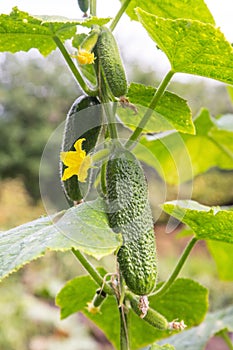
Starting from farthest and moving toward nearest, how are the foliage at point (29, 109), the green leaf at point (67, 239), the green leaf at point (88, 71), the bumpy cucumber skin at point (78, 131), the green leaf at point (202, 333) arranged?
the foliage at point (29, 109)
the green leaf at point (202, 333)
the green leaf at point (88, 71)
the bumpy cucumber skin at point (78, 131)
the green leaf at point (67, 239)

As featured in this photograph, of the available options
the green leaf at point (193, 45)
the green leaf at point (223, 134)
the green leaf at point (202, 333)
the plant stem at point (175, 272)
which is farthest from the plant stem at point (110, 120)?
the green leaf at point (223, 134)

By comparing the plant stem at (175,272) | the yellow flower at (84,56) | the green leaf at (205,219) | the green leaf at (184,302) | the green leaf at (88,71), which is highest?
the yellow flower at (84,56)

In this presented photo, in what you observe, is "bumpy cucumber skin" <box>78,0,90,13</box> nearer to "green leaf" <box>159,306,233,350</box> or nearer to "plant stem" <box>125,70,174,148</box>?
"plant stem" <box>125,70,174,148</box>

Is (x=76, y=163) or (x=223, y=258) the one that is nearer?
(x=76, y=163)

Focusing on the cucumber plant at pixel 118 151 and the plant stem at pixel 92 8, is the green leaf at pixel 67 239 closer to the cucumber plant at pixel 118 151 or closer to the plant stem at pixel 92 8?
the cucumber plant at pixel 118 151

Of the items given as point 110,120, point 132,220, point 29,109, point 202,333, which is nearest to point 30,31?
point 110,120

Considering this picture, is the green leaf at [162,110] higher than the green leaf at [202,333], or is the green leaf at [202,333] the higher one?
the green leaf at [162,110]

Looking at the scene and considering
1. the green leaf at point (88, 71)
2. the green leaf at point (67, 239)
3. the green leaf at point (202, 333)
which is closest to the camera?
the green leaf at point (67, 239)

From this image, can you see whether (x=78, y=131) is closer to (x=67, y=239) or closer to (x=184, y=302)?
(x=67, y=239)
